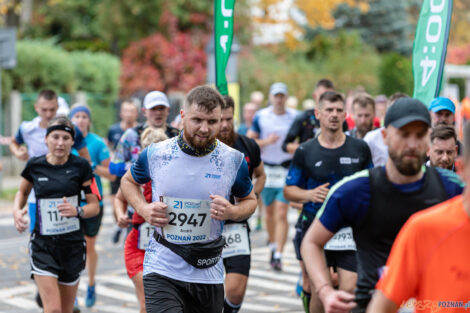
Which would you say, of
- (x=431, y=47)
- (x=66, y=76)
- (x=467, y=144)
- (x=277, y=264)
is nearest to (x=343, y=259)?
(x=431, y=47)

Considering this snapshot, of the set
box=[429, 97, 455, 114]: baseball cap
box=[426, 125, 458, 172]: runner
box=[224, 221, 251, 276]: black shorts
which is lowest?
box=[224, 221, 251, 276]: black shorts

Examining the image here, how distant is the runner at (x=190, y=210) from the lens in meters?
5.20

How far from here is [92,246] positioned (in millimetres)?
9008

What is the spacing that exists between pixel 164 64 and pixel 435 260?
26936 millimetres

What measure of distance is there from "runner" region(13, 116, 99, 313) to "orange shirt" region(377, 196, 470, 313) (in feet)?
13.2

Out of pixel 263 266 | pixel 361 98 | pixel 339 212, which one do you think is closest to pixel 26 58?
pixel 263 266

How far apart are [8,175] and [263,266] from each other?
44.4 feet

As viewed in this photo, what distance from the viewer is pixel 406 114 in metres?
3.84

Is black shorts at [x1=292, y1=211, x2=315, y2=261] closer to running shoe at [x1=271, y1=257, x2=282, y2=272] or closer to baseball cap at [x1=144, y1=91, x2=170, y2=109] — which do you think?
baseball cap at [x1=144, y1=91, x2=170, y2=109]

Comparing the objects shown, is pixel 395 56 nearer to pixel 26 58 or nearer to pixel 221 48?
pixel 26 58

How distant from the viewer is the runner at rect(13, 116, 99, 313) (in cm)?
686

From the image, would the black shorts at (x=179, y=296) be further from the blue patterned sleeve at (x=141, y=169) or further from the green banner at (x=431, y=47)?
the green banner at (x=431, y=47)

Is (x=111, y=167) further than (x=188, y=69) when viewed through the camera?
No

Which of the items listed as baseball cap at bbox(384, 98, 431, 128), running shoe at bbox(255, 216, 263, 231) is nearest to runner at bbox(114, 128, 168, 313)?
baseball cap at bbox(384, 98, 431, 128)
